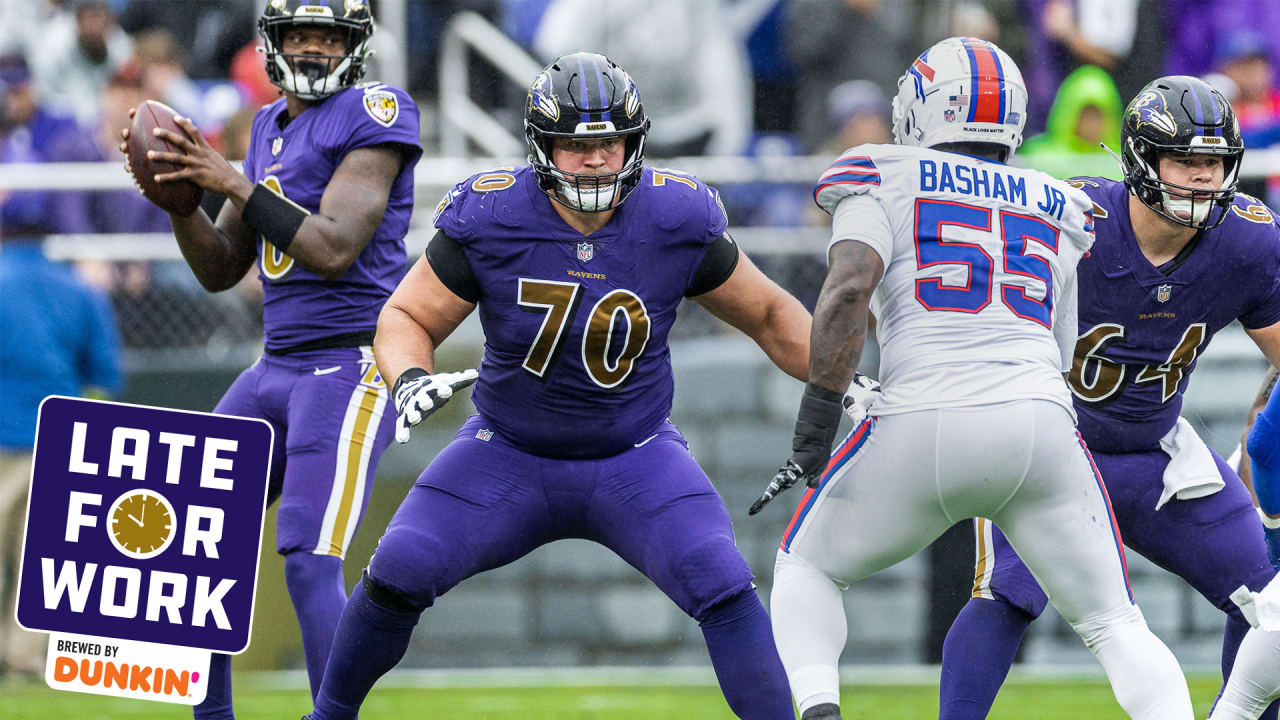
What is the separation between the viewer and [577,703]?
707 centimetres

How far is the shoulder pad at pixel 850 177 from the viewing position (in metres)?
4.08

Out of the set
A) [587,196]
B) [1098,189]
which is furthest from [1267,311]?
[587,196]

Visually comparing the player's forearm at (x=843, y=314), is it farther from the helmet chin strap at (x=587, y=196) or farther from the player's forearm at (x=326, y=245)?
the player's forearm at (x=326, y=245)

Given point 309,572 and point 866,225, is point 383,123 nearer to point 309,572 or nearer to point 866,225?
point 309,572

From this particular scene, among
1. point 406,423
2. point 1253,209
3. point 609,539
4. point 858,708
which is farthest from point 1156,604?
point 406,423

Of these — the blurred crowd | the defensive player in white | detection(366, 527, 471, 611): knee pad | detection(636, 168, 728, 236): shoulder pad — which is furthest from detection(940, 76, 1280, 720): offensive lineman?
the blurred crowd

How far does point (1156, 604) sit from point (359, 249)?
4608 mm

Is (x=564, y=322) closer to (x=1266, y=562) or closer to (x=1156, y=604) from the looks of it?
(x=1266, y=562)

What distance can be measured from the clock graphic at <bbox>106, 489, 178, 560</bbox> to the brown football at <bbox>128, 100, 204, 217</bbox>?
0.83 metres

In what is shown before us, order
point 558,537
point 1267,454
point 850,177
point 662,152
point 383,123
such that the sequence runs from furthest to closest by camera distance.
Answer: point 662,152
point 383,123
point 1267,454
point 558,537
point 850,177

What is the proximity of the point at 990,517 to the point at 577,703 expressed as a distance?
3288 mm

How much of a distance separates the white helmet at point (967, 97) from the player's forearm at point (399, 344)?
1.34 meters

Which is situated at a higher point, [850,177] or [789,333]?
[850,177]

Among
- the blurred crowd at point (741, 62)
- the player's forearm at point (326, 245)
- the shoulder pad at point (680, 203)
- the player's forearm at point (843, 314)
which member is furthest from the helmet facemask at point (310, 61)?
the blurred crowd at point (741, 62)
